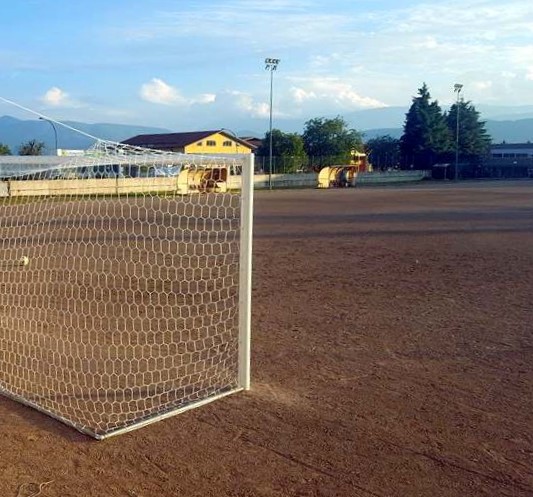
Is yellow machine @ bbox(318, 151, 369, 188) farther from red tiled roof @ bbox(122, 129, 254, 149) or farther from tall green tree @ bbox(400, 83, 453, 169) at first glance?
tall green tree @ bbox(400, 83, 453, 169)

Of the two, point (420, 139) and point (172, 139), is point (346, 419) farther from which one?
point (420, 139)

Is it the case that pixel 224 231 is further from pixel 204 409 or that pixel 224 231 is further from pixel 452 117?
pixel 452 117

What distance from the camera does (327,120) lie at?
333 feet

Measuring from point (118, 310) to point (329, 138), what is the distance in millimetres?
91269

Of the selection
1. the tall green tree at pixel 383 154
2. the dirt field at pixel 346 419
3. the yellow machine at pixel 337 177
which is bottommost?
the dirt field at pixel 346 419

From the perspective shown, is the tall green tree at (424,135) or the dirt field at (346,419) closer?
the dirt field at (346,419)

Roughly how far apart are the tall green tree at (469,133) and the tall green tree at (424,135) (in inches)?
135

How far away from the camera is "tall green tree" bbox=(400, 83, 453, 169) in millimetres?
100812

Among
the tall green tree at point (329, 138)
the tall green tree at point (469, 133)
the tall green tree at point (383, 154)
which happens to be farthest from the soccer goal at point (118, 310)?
the tall green tree at point (383, 154)

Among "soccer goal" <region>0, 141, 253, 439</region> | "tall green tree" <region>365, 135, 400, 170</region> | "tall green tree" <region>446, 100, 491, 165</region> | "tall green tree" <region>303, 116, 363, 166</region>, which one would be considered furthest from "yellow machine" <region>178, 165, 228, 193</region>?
"tall green tree" <region>365, 135, 400, 170</region>

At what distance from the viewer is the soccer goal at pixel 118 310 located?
677 cm

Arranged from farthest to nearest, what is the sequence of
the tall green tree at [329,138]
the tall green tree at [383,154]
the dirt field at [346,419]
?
the tall green tree at [383,154] → the tall green tree at [329,138] → the dirt field at [346,419]

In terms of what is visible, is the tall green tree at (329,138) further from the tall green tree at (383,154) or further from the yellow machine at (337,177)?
the yellow machine at (337,177)

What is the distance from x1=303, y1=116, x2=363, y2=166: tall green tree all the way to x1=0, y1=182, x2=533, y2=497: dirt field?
87.4 metres
